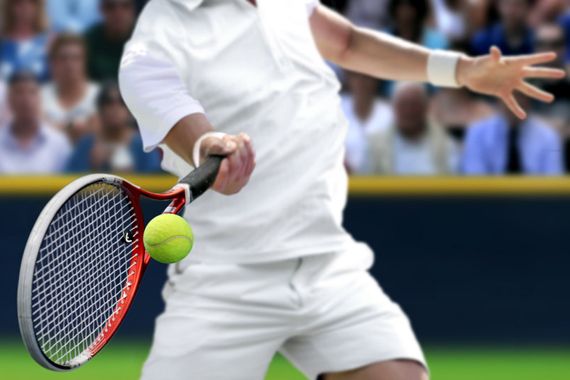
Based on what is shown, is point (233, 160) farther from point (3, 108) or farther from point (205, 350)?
point (3, 108)

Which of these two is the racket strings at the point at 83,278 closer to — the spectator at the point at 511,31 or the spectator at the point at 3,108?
the spectator at the point at 3,108

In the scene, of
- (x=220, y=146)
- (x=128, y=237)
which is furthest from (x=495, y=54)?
(x=128, y=237)

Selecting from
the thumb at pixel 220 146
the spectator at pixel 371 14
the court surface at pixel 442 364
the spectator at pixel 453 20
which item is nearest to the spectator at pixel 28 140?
the court surface at pixel 442 364

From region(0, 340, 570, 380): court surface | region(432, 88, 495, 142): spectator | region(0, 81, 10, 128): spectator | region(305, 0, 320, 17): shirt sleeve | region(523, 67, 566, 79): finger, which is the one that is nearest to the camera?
region(305, 0, 320, 17): shirt sleeve

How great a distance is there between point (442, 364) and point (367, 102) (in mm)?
1663

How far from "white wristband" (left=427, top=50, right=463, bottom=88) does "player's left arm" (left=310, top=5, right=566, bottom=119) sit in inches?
0.4

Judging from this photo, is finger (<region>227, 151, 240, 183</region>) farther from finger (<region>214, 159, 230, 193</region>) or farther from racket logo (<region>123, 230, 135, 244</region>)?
racket logo (<region>123, 230, 135, 244</region>)

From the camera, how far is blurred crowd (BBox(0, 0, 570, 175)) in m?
7.64

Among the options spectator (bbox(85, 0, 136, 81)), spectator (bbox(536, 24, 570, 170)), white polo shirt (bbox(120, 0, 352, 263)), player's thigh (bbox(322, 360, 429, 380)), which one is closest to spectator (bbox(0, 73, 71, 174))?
spectator (bbox(85, 0, 136, 81))

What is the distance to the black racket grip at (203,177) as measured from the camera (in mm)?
3133

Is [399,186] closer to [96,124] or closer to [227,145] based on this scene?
[96,124]

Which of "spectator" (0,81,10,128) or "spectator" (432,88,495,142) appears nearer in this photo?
"spectator" (0,81,10,128)

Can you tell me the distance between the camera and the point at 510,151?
25.2ft

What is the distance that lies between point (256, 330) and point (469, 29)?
4.84 m
